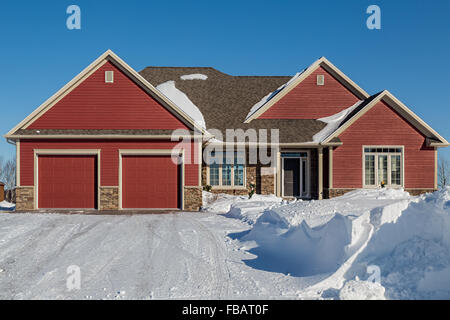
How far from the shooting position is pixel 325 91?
2150 cm

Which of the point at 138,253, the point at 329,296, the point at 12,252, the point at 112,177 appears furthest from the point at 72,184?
the point at 329,296

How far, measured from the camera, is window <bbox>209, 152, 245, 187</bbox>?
19.6 metres

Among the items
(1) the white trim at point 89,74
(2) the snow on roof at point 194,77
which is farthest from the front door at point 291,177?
(2) the snow on roof at point 194,77

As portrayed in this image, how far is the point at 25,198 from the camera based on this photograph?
642 inches

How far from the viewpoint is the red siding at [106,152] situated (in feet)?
53.9

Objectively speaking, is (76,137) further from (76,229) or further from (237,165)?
(237,165)

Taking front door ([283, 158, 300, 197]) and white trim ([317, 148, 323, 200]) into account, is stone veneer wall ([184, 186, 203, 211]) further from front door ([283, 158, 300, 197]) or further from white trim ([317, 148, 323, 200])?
white trim ([317, 148, 323, 200])

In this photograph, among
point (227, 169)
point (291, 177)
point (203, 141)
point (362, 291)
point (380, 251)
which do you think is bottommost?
point (362, 291)

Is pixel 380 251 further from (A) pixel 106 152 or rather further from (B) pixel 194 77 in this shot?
(B) pixel 194 77

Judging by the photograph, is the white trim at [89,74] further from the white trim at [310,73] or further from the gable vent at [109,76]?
the white trim at [310,73]

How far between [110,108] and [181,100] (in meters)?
6.91

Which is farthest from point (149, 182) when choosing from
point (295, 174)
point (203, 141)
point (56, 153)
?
point (295, 174)

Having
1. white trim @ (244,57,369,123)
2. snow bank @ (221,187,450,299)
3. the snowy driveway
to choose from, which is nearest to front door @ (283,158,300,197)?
white trim @ (244,57,369,123)
